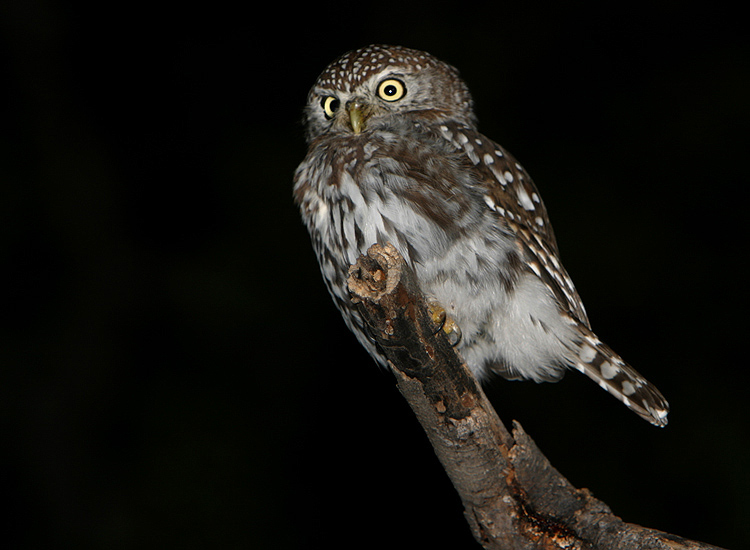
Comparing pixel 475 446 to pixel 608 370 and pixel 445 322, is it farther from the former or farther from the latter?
pixel 608 370

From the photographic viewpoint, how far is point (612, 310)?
491 cm

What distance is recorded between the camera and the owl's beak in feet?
8.36

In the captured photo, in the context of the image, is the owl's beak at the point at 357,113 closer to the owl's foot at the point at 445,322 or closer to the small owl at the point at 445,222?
the small owl at the point at 445,222

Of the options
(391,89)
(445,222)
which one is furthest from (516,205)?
(391,89)

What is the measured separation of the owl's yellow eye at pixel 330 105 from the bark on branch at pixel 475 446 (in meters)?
1.24

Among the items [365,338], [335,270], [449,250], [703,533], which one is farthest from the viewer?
[703,533]

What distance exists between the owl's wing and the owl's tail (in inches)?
5.6

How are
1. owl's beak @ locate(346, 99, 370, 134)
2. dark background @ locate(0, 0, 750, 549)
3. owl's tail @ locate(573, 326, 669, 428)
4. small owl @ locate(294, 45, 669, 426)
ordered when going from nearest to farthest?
small owl @ locate(294, 45, 669, 426) < owl's tail @ locate(573, 326, 669, 428) < owl's beak @ locate(346, 99, 370, 134) < dark background @ locate(0, 0, 750, 549)

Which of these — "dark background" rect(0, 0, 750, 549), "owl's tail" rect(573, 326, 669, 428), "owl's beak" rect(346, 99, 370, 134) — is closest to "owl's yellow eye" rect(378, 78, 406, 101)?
"owl's beak" rect(346, 99, 370, 134)

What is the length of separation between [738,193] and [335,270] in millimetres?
3750

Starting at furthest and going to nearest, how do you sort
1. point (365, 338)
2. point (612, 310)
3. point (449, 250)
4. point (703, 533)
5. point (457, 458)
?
point (612, 310) < point (703, 533) < point (365, 338) < point (449, 250) < point (457, 458)

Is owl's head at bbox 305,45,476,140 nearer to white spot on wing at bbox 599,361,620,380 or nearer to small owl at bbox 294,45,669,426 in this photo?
small owl at bbox 294,45,669,426

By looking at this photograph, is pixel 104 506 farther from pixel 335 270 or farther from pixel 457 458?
pixel 457 458

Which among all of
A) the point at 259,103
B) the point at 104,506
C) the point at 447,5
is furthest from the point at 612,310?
the point at 104,506
